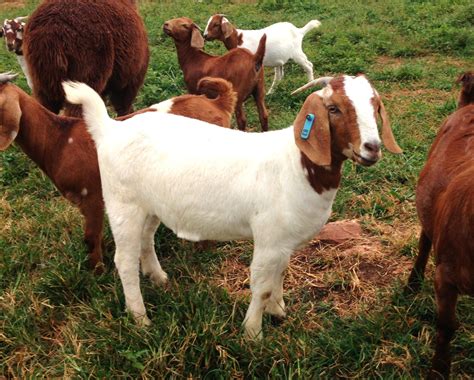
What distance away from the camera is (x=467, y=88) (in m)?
3.49

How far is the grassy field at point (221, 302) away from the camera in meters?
2.97

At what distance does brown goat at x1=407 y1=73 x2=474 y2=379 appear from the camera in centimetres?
252

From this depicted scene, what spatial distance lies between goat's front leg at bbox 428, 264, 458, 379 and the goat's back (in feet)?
1.23

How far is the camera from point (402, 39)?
34.6 feet

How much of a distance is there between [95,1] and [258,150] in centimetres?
367

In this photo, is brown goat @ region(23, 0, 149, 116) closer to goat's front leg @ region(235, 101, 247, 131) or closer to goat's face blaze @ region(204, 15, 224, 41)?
goat's front leg @ region(235, 101, 247, 131)

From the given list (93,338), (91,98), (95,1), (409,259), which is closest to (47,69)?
(95,1)

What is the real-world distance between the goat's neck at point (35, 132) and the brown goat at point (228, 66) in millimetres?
2571

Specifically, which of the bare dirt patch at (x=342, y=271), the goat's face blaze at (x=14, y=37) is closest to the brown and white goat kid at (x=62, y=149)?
the bare dirt patch at (x=342, y=271)

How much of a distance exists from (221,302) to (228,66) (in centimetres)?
383

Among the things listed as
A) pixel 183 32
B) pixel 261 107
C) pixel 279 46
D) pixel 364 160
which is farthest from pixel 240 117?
pixel 364 160

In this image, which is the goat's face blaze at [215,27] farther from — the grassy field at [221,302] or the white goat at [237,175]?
the white goat at [237,175]

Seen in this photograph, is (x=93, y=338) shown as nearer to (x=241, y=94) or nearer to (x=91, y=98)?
(x=91, y=98)

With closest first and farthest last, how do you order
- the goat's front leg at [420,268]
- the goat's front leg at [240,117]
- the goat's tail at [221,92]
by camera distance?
1. the goat's front leg at [420,268]
2. the goat's tail at [221,92]
3. the goat's front leg at [240,117]
